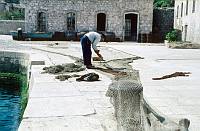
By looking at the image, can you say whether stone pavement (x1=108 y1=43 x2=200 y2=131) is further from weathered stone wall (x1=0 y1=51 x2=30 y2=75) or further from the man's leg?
weathered stone wall (x1=0 y1=51 x2=30 y2=75)

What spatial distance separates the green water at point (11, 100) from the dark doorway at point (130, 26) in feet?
61.7

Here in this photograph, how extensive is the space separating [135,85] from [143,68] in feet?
26.2

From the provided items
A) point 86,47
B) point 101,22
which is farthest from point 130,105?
point 101,22

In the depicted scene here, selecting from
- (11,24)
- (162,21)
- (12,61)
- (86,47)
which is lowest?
(12,61)

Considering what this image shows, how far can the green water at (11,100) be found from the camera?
8281 millimetres

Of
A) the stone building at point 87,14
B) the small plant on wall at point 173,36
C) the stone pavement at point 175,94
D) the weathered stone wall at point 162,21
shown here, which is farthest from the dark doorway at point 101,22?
the stone pavement at point 175,94

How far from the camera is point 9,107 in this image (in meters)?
10.1

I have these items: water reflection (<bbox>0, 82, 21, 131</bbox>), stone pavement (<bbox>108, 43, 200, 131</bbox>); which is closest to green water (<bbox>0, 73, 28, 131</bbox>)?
water reflection (<bbox>0, 82, 21, 131</bbox>)

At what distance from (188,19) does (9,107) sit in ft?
67.6

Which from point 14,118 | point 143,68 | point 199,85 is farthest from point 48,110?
point 143,68

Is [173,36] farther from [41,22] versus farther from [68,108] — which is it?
[68,108]

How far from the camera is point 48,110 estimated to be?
20.8 ft

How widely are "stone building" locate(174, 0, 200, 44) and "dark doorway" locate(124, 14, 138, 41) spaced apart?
366 cm

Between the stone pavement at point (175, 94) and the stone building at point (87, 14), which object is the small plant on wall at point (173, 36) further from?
the stone pavement at point (175, 94)
